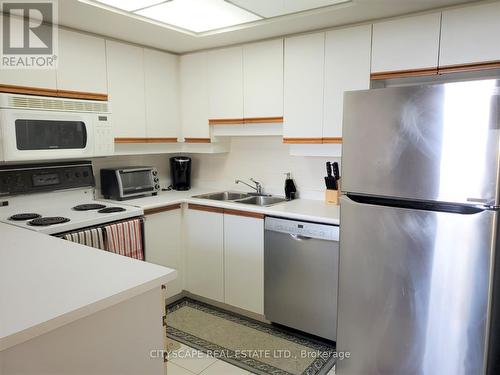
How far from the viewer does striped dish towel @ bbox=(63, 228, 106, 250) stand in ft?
7.24

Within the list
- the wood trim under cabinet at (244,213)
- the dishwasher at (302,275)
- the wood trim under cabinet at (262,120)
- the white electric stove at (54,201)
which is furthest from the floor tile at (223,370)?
the wood trim under cabinet at (262,120)

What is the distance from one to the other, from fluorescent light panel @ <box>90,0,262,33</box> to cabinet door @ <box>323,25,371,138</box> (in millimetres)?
568

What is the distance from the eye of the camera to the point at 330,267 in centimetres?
242

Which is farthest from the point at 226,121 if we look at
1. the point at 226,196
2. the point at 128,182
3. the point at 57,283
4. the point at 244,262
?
the point at 57,283

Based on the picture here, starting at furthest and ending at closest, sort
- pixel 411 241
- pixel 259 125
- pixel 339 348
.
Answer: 1. pixel 259 125
2. pixel 339 348
3. pixel 411 241

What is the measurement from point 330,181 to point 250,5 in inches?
53.3


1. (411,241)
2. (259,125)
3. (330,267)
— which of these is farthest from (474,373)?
(259,125)

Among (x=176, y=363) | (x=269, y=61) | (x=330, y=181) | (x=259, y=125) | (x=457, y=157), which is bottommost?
(x=176, y=363)

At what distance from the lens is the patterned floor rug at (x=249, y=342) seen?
2326 mm

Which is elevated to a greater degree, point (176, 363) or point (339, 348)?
point (339, 348)

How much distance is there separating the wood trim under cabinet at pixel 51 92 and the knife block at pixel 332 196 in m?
1.84

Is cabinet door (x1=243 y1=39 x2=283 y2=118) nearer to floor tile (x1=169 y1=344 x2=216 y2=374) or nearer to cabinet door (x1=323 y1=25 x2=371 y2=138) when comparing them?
cabinet door (x1=323 y1=25 x2=371 y2=138)

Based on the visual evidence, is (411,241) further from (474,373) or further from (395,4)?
(395,4)

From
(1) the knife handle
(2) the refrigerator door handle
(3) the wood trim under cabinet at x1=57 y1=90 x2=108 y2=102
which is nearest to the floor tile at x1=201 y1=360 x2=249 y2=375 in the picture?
(2) the refrigerator door handle
